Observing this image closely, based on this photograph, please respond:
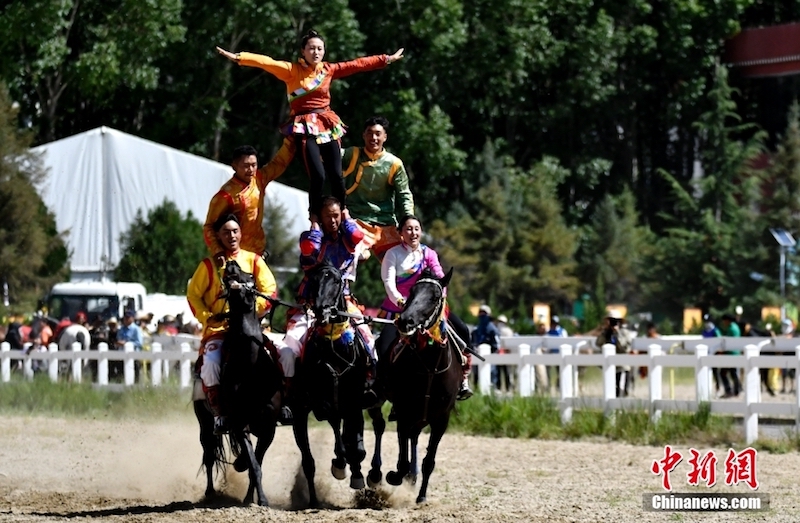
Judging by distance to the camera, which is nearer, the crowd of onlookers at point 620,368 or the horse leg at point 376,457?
the horse leg at point 376,457

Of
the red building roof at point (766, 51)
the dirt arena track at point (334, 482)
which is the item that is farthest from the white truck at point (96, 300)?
the red building roof at point (766, 51)

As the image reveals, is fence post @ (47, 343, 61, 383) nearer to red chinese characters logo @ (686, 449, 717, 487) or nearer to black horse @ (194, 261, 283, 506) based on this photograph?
black horse @ (194, 261, 283, 506)

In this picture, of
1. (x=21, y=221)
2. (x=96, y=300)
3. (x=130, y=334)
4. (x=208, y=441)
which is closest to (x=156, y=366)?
(x=130, y=334)

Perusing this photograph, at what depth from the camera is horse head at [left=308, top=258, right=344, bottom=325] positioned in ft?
42.7

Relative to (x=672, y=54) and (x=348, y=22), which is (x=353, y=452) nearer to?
(x=348, y=22)

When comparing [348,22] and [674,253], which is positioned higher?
[348,22]

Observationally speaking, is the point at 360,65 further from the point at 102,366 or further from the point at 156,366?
the point at 102,366

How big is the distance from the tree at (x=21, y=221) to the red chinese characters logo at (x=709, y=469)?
2303 centimetres

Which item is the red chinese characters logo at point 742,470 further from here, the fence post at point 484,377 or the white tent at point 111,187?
the white tent at point 111,187

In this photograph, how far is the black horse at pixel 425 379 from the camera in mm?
13602

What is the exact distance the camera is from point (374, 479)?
556 inches

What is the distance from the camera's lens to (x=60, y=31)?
44.5 metres

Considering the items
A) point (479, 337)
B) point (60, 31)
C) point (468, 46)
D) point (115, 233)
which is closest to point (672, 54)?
point (468, 46)

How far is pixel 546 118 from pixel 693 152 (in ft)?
26.9
